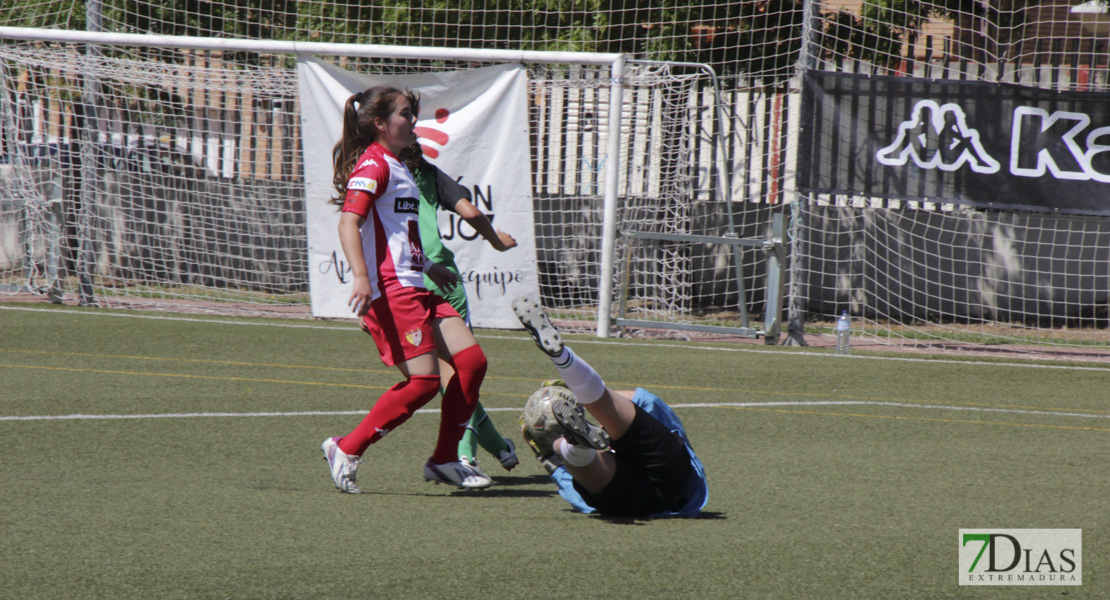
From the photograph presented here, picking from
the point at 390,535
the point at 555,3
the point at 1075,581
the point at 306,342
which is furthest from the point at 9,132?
the point at 1075,581

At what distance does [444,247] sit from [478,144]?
19.8 ft

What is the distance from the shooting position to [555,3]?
48.1 ft

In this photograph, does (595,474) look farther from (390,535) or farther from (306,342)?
(306,342)

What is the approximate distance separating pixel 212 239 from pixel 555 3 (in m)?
5.34

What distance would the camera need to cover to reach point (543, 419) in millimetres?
4062

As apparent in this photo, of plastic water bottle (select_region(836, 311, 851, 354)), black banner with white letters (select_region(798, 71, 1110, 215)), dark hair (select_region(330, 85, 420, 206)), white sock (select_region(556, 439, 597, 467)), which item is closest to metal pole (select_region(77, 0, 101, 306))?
black banner with white letters (select_region(798, 71, 1110, 215))

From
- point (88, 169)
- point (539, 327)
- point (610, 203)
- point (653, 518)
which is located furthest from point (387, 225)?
point (88, 169)

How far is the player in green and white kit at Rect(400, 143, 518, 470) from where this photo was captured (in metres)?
4.90

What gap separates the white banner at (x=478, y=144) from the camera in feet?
35.7

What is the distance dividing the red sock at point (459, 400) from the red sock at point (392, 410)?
203 millimetres

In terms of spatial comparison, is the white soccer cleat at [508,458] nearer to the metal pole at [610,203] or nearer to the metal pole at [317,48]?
the metal pole at [610,203]

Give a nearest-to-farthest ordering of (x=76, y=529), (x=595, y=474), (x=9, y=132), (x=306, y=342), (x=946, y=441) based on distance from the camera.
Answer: (x=76, y=529), (x=595, y=474), (x=946, y=441), (x=306, y=342), (x=9, y=132)

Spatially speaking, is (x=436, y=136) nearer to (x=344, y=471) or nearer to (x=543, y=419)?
(x=344, y=471)

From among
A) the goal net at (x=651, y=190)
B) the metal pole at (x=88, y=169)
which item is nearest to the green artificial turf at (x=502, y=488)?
the metal pole at (x=88, y=169)
